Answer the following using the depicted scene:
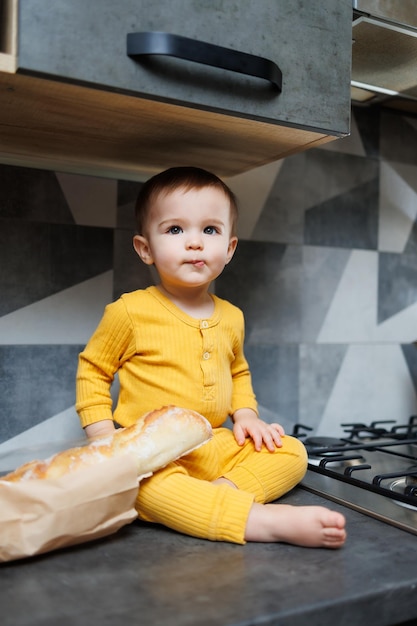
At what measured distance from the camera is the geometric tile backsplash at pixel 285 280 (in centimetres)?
104

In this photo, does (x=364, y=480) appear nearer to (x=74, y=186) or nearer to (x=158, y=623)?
(x=158, y=623)

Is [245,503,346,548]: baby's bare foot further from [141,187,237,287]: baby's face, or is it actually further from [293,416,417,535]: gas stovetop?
[141,187,237,287]: baby's face

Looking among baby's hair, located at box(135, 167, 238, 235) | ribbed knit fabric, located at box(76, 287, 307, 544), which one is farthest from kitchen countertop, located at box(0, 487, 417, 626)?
baby's hair, located at box(135, 167, 238, 235)

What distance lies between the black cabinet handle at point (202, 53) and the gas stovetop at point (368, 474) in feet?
1.83

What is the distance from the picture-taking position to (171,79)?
2.37 feet

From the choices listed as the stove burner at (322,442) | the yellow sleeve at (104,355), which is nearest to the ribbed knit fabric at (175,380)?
the yellow sleeve at (104,355)

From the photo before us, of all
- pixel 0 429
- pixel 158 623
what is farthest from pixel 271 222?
pixel 158 623

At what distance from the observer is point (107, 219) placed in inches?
43.5

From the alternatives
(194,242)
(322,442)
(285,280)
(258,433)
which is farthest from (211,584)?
(285,280)

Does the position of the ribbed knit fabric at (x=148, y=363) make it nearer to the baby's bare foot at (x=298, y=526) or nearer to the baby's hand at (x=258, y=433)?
the baby's hand at (x=258, y=433)

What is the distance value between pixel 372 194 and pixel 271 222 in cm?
29

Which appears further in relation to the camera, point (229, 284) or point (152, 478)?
point (229, 284)

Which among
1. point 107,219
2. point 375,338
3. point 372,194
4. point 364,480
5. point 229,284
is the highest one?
point 372,194

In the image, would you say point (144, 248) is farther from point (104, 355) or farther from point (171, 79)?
point (171, 79)
